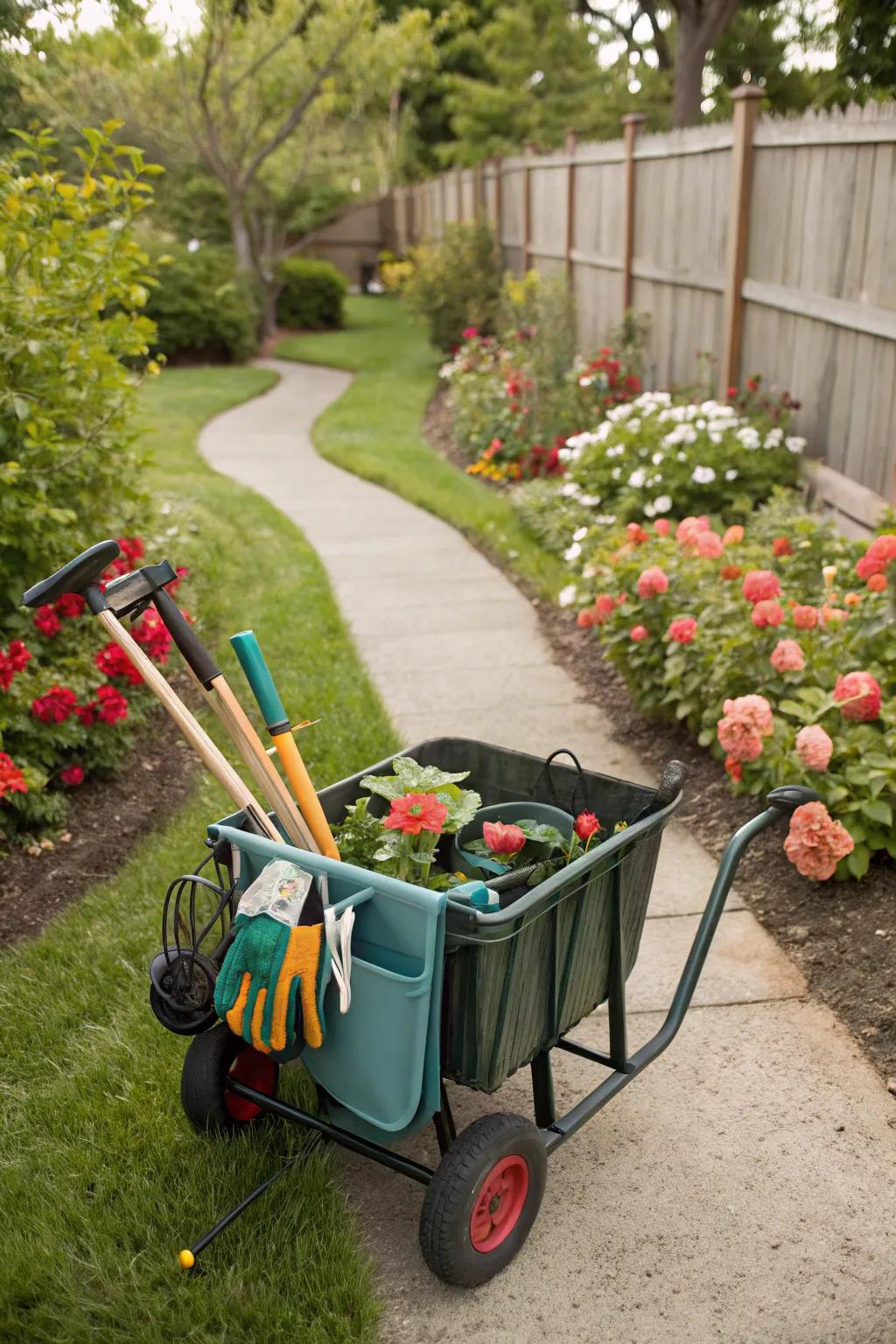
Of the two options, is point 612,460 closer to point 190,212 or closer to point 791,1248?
point 791,1248

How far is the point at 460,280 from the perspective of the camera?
14.1m

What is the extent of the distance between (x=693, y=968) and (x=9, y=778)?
6.70 ft

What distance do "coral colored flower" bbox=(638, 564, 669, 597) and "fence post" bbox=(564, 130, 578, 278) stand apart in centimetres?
699

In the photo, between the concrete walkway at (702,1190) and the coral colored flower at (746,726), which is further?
the coral colored flower at (746,726)

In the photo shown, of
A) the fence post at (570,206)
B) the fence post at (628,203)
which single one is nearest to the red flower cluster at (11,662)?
the fence post at (628,203)

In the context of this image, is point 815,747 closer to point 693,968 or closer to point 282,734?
point 693,968

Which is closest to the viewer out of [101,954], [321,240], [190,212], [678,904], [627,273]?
[101,954]

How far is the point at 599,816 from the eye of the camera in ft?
8.81

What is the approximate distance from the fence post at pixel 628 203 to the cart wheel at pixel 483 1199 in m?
7.48

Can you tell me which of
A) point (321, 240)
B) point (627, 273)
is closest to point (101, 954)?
point (627, 273)

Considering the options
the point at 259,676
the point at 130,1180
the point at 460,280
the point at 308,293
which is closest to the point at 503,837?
the point at 259,676

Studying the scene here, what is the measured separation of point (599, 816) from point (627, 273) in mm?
7078

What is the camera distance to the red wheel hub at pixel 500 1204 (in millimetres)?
2213

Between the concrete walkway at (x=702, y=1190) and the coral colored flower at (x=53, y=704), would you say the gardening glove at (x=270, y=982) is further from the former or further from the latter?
the coral colored flower at (x=53, y=704)
